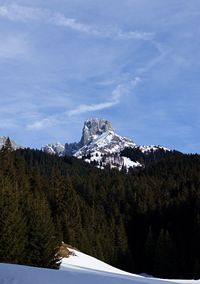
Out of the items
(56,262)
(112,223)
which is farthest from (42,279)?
(112,223)

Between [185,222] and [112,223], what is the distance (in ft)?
62.5

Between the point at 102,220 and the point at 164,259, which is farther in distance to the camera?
the point at 102,220

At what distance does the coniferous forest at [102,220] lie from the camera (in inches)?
1603

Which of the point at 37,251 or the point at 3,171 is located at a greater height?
the point at 3,171

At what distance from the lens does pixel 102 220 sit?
119750mm

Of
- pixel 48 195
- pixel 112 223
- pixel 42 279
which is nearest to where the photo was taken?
pixel 42 279

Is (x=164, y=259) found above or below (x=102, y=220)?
below

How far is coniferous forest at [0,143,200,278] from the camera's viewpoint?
40719mm

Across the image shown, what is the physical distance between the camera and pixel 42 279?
12688mm

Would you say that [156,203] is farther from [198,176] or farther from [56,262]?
[56,262]

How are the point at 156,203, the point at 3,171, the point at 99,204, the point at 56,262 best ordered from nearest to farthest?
the point at 56,262 < the point at 3,171 < the point at 156,203 < the point at 99,204

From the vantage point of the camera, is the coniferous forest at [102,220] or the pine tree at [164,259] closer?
the coniferous forest at [102,220]

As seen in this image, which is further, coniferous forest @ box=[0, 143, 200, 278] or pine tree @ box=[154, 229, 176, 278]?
pine tree @ box=[154, 229, 176, 278]

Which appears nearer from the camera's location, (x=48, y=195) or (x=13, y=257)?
(x=13, y=257)
